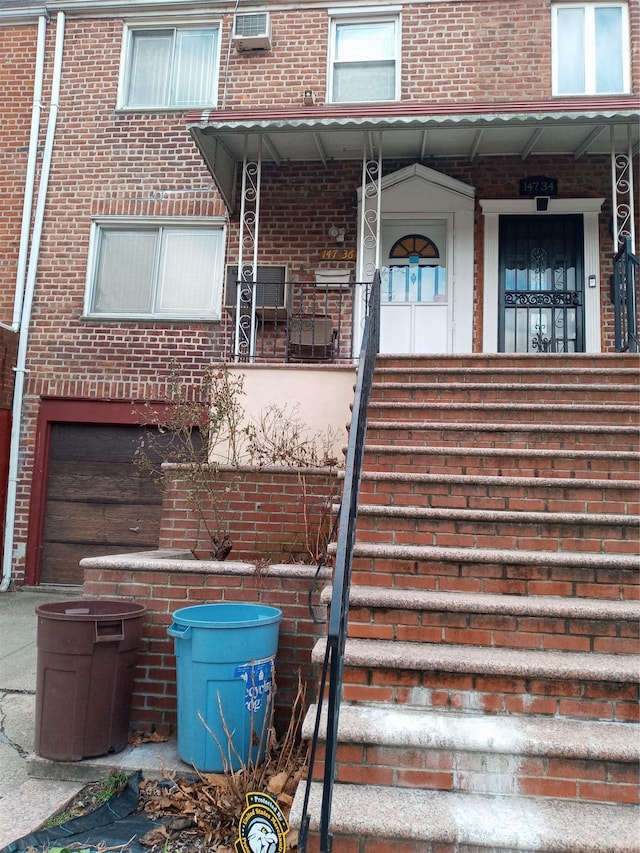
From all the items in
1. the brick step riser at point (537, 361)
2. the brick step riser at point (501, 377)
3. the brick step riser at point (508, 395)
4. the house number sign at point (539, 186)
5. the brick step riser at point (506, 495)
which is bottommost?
the brick step riser at point (506, 495)

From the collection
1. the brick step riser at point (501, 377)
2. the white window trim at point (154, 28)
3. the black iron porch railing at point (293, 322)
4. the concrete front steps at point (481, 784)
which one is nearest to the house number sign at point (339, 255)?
the black iron porch railing at point (293, 322)

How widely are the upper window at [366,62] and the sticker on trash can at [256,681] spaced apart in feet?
23.2

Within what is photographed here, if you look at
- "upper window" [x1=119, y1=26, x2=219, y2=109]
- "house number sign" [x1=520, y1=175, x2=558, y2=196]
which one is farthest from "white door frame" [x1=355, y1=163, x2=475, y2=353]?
"upper window" [x1=119, y1=26, x2=219, y2=109]

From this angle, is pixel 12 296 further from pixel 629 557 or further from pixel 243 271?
pixel 629 557

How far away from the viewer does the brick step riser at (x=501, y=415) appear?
448 centimetres

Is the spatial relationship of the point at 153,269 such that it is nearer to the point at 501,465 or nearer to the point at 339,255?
the point at 339,255

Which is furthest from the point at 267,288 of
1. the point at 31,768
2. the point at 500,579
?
the point at 31,768

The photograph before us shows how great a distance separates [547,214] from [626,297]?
1.78 meters

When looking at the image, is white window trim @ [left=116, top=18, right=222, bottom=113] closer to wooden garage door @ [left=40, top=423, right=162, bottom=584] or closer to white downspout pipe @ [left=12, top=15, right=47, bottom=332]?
white downspout pipe @ [left=12, top=15, right=47, bottom=332]

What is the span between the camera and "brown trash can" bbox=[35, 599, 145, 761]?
3176 mm

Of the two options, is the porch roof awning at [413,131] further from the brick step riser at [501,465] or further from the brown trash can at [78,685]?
the brown trash can at [78,685]

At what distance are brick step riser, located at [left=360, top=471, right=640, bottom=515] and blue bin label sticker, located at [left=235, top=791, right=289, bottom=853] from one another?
195 cm

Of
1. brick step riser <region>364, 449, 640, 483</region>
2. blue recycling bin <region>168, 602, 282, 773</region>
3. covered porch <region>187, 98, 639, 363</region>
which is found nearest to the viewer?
blue recycling bin <region>168, 602, 282, 773</region>

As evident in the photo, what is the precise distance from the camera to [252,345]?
652cm
